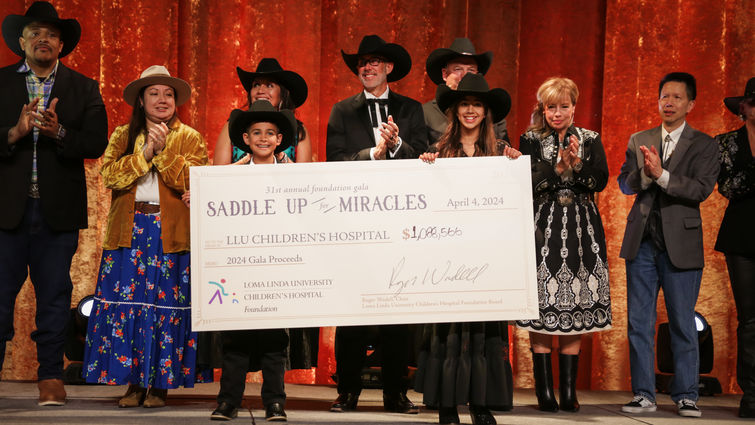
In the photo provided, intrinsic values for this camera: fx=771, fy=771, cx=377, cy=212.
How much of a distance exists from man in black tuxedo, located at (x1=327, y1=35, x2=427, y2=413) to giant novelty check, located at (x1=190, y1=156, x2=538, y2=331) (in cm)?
55

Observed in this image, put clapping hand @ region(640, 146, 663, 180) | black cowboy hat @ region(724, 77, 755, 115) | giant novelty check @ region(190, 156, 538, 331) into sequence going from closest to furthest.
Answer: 1. giant novelty check @ region(190, 156, 538, 331)
2. clapping hand @ region(640, 146, 663, 180)
3. black cowboy hat @ region(724, 77, 755, 115)

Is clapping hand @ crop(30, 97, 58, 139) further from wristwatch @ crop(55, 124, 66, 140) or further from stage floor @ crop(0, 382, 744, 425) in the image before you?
stage floor @ crop(0, 382, 744, 425)

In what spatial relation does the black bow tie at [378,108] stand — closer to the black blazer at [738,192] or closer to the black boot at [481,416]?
the black boot at [481,416]

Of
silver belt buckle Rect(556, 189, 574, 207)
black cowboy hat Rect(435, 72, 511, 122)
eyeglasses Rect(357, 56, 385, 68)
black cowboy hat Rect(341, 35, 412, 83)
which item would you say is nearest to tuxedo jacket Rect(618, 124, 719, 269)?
silver belt buckle Rect(556, 189, 574, 207)

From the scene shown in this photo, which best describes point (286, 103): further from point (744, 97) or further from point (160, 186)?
point (744, 97)

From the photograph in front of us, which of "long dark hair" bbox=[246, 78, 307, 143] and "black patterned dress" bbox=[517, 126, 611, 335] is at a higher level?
"long dark hair" bbox=[246, 78, 307, 143]

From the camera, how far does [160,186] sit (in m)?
3.83

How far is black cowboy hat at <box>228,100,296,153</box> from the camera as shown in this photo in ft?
11.7

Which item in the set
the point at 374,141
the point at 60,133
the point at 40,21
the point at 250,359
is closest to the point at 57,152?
the point at 60,133

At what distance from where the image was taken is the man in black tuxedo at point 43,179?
12.4 ft

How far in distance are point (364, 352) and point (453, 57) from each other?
1.71 meters

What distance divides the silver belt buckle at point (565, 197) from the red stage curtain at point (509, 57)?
1.65 meters

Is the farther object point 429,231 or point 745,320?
point 745,320

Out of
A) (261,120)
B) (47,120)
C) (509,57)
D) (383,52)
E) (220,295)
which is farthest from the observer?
(509,57)
